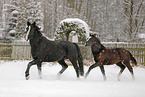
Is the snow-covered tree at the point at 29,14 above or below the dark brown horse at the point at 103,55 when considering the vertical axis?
above

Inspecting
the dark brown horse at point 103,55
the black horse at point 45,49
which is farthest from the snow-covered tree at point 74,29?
the dark brown horse at point 103,55

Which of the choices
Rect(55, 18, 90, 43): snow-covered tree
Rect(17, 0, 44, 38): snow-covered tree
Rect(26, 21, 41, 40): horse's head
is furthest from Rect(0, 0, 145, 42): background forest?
Rect(26, 21, 41, 40): horse's head

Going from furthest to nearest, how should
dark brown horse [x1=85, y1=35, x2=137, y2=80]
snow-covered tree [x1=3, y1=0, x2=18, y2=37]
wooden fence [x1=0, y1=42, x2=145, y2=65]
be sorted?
snow-covered tree [x1=3, y1=0, x2=18, y2=37] → wooden fence [x1=0, y1=42, x2=145, y2=65] → dark brown horse [x1=85, y1=35, x2=137, y2=80]

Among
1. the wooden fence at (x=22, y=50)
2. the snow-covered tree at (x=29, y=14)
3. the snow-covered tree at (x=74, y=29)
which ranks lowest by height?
the wooden fence at (x=22, y=50)

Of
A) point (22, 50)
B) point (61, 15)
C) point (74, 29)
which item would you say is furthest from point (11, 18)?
point (61, 15)

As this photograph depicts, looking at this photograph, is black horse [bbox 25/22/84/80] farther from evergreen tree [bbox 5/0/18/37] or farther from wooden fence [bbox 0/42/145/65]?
evergreen tree [bbox 5/0/18/37]

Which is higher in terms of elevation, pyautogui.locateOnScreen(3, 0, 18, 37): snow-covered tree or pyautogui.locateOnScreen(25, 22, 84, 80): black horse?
pyautogui.locateOnScreen(3, 0, 18, 37): snow-covered tree

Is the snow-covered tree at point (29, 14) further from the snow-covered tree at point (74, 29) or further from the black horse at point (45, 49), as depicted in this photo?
the black horse at point (45, 49)

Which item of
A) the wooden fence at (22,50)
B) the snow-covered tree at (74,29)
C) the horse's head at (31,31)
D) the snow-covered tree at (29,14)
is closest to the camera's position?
the horse's head at (31,31)

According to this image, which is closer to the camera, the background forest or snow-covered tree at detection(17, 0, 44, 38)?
the background forest

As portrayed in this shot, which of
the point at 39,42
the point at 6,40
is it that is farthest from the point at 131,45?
the point at 6,40

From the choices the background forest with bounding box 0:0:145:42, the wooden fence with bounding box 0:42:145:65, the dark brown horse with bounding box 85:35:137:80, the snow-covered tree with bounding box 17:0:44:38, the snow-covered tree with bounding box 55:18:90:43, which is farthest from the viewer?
the snow-covered tree with bounding box 17:0:44:38

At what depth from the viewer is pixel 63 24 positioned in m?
16.1

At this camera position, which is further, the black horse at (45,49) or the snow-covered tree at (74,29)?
the snow-covered tree at (74,29)
